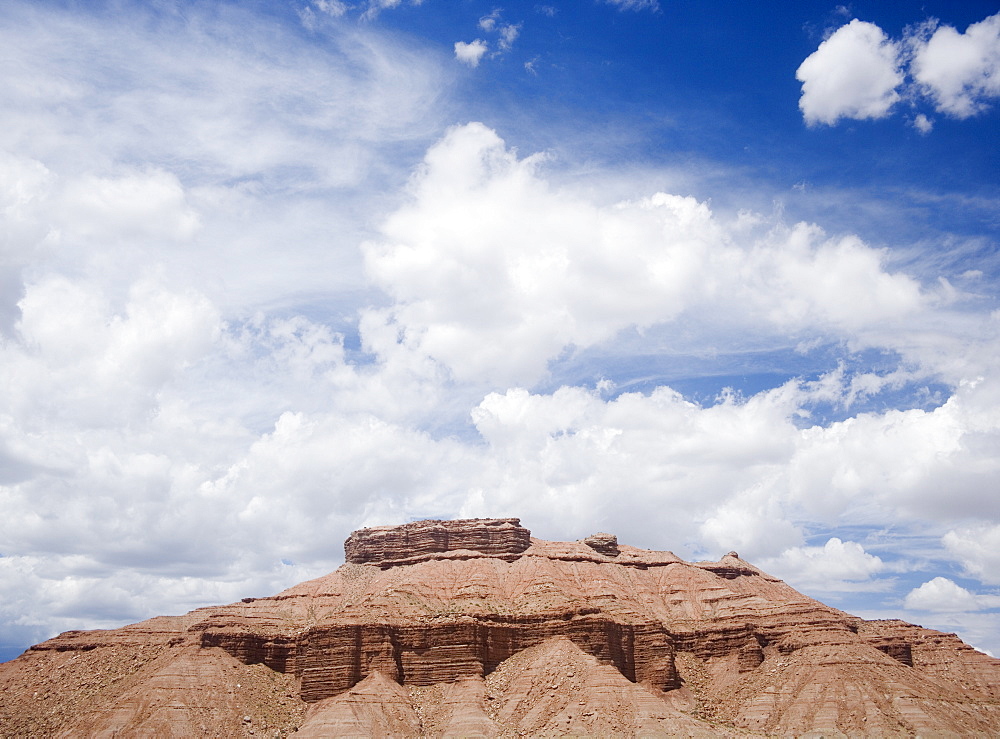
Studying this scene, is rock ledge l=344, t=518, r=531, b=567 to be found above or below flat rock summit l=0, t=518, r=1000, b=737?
above

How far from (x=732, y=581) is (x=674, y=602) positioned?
22768 millimetres

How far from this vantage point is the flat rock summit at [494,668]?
127 metres

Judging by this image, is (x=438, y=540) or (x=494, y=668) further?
(x=438, y=540)

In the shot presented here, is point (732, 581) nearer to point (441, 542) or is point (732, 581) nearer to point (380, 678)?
point (441, 542)

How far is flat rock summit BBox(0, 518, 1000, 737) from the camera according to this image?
4998 inches

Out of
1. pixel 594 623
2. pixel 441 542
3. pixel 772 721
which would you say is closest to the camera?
pixel 772 721

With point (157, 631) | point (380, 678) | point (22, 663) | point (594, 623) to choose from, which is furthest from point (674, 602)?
point (22, 663)

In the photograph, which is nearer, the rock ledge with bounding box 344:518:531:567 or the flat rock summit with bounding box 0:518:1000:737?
the flat rock summit with bounding box 0:518:1000:737

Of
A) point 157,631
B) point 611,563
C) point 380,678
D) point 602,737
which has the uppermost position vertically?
point 611,563

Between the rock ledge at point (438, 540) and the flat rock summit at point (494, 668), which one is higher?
the rock ledge at point (438, 540)

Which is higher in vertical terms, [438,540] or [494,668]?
[438,540]

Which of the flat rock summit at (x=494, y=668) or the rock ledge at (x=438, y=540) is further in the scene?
the rock ledge at (x=438, y=540)

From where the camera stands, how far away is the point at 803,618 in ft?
519

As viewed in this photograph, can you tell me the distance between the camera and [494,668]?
14338 cm
